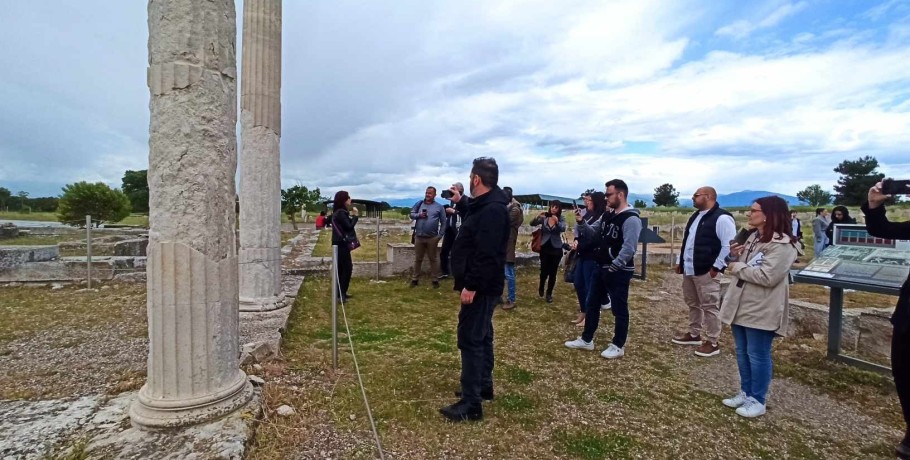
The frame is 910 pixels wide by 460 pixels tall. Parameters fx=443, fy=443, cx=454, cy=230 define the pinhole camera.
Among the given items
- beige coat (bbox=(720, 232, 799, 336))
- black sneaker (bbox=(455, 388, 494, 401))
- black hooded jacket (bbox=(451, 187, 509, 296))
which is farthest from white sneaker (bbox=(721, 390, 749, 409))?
black hooded jacket (bbox=(451, 187, 509, 296))

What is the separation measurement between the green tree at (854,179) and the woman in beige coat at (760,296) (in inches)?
2219

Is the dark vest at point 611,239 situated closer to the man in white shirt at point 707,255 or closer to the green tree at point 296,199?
the man in white shirt at point 707,255

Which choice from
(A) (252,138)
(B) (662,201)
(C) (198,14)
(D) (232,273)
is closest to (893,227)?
(D) (232,273)

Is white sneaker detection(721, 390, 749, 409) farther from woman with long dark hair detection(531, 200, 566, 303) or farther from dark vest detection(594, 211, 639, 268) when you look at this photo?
woman with long dark hair detection(531, 200, 566, 303)

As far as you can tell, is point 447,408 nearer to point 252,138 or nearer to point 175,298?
point 175,298

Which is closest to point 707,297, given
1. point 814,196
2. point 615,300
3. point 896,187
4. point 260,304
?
point 615,300

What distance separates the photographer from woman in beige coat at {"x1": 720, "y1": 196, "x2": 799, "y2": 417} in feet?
10.8

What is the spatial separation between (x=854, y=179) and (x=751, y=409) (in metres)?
59.6

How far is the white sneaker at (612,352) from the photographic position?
4727 millimetres

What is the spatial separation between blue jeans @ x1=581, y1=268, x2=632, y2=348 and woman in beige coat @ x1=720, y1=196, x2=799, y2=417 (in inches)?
42.0

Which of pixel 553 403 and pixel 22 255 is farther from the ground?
pixel 22 255

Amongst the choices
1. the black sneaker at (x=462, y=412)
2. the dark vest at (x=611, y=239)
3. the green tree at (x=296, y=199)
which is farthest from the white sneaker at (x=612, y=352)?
the green tree at (x=296, y=199)

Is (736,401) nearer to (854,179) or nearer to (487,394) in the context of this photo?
(487,394)

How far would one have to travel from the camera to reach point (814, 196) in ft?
196
